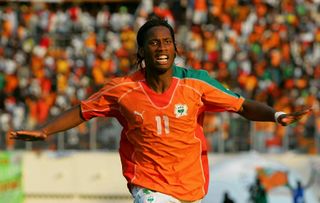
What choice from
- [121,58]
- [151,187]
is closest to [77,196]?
[121,58]

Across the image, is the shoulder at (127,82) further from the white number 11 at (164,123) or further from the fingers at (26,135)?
the fingers at (26,135)

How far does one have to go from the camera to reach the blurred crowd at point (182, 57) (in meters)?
17.2

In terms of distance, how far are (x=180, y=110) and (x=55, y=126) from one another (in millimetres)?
940

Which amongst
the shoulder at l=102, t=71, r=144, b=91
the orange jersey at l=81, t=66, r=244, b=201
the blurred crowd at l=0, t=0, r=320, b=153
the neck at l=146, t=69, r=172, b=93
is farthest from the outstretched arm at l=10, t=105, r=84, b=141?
the blurred crowd at l=0, t=0, r=320, b=153

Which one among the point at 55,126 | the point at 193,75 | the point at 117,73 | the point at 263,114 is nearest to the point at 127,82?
the point at 193,75

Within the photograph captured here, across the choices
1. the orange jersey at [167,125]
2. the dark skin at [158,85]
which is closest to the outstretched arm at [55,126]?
the dark skin at [158,85]

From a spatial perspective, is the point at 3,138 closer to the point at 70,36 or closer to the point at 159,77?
the point at 70,36

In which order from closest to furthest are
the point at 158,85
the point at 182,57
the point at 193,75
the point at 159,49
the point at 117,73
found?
1. the point at 159,49
2. the point at 158,85
3. the point at 193,75
4. the point at 182,57
5. the point at 117,73

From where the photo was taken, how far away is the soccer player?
6656 millimetres

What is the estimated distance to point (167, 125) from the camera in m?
6.68

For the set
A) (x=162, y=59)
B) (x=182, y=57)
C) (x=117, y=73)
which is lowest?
(x=117, y=73)

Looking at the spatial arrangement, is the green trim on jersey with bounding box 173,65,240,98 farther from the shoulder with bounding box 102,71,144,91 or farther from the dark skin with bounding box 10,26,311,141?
the shoulder with bounding box 102,71,144,91

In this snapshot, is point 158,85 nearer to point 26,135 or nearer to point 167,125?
point 167,125

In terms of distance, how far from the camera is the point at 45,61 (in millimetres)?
21766
